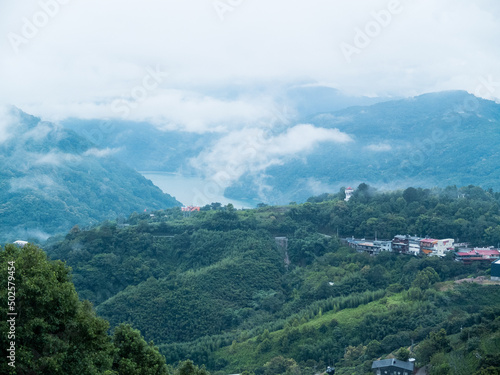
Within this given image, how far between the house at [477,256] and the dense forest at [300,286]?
398mm

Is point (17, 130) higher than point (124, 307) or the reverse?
higher

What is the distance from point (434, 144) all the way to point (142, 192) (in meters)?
25.2

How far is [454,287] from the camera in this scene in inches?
758

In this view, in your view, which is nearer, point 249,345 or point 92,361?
point 92,361

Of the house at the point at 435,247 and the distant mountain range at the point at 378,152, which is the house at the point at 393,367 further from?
the distant mountain range at the point at 378,152

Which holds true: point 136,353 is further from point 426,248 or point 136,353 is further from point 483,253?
point 426,248

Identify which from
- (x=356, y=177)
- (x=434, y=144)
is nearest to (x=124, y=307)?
(x=356, y=177)

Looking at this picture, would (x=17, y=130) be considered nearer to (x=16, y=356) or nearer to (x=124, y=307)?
(x=124, y=307)

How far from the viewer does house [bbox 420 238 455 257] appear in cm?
2270

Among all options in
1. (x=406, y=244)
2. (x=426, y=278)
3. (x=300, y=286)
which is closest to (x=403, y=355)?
(x=426, y=278)

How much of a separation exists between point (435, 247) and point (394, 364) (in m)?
9.86

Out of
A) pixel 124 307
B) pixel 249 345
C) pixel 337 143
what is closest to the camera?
pixel 249 345

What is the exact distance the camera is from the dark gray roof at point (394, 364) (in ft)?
45.1

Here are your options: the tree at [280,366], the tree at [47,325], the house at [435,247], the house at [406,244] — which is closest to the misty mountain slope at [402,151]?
the house at [406,244]
